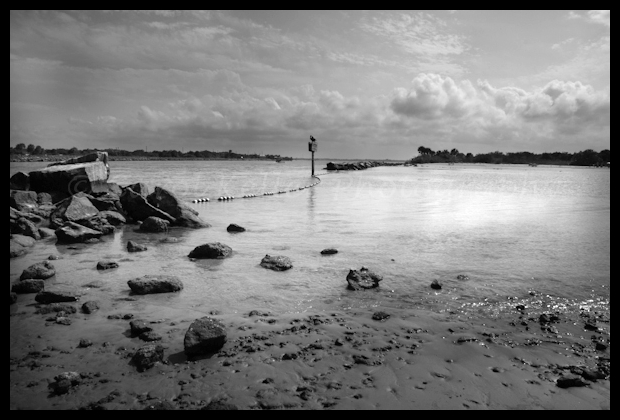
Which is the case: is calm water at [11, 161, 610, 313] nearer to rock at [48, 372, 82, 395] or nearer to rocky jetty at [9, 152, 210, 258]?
rocky jetty at [9, 152, 210, 258]

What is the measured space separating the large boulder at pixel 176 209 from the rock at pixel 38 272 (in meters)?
5.28

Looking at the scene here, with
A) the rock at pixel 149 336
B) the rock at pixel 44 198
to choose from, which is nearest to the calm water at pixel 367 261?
the rock at pixel 149 336

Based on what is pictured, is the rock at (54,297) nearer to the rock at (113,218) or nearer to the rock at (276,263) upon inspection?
the rock at (276,263)

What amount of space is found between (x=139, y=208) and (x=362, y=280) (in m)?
8.93

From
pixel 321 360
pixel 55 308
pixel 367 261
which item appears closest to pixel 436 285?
pixel 367 261

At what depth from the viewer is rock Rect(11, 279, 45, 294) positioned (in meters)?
5.49

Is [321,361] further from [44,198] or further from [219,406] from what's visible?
[44,198]

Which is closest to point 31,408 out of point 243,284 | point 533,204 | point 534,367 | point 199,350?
point 199,350

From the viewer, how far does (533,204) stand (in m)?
18.5

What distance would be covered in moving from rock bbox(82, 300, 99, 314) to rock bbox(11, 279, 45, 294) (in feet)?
3.97

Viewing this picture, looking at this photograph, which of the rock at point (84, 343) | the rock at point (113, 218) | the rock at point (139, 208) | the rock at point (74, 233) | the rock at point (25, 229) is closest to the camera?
the rock at point (84, 343)

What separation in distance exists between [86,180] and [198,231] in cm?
824

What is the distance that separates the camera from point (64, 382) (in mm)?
3213

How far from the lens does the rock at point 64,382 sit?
125 inches
